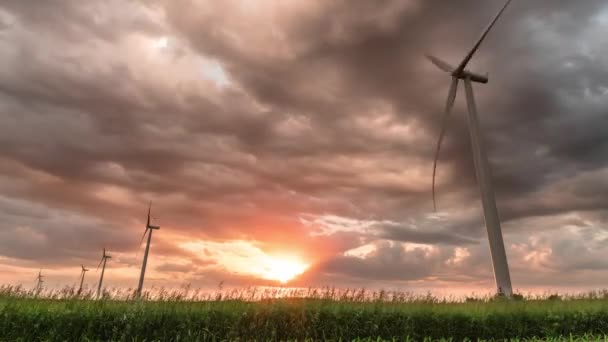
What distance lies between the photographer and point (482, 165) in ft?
129

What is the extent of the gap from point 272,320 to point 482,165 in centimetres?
2919

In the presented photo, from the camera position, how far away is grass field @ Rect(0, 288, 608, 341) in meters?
16.5

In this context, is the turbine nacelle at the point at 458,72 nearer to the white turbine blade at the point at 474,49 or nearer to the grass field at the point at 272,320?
the white turbine blade at the point at 474,49

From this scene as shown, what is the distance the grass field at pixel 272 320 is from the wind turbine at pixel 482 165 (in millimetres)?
14326

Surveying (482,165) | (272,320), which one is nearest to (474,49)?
(482,165)

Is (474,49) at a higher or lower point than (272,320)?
higher

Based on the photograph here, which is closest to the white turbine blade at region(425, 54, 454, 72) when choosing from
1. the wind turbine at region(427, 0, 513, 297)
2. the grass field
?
the wind turbine at region(427, 0, 513, 297)

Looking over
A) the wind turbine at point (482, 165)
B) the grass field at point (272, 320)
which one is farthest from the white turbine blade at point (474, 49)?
the grass field at point (272, 320)

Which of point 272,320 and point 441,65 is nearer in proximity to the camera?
point 272,320

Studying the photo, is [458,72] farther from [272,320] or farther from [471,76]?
[272,320]

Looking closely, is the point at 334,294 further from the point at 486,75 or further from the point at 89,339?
the point at 486,75

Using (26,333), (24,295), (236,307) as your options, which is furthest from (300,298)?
(24,295)

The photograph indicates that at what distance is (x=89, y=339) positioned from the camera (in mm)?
16047

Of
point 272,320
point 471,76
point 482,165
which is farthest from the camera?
point 471,76
